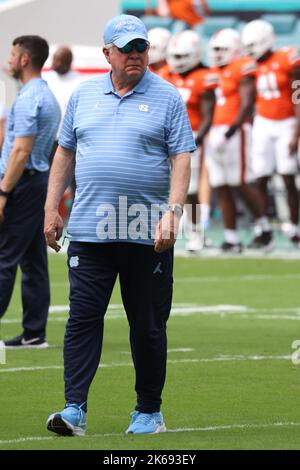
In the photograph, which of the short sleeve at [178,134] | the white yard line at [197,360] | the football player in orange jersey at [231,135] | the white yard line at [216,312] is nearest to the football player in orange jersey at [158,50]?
the football player in orange jersey at [231,135]

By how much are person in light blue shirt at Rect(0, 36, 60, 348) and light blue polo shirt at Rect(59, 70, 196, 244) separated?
2767 mm

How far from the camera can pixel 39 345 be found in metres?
10.9

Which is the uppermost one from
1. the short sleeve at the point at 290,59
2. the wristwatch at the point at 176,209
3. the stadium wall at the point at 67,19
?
the stadium wall at the point at 67,19

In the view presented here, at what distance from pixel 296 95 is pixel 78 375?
1142 cm

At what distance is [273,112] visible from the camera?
19078mm

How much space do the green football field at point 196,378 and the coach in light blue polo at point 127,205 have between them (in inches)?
13.3

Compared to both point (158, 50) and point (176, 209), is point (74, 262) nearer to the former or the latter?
point (176, 209)

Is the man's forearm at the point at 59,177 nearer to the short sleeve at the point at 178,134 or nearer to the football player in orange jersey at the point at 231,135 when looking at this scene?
the short sleeve at the point at 178,134

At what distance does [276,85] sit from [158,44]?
5.79 ft

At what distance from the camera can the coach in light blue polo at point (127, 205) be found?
24.7 feet

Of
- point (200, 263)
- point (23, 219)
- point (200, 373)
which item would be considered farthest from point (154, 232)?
point (200, 263)

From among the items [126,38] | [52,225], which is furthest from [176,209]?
[126,38]

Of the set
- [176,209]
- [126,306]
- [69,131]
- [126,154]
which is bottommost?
[126,306]
